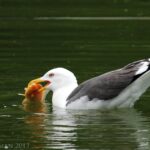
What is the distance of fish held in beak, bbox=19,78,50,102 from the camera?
17719 mm

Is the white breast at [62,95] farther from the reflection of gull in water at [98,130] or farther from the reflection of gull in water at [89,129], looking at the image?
the reflection of gull in water at [98,130]

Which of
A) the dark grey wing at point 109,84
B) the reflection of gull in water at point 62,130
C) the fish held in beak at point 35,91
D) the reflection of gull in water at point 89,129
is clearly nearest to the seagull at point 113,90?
the dark grey wing at point 109,84

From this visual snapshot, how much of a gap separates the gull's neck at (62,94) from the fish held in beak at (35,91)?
0.35 metres

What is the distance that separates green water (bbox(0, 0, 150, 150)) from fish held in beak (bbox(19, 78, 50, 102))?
0.64 feet

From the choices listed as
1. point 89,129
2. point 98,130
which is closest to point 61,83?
point 89,129

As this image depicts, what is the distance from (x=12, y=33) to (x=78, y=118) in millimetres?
9963

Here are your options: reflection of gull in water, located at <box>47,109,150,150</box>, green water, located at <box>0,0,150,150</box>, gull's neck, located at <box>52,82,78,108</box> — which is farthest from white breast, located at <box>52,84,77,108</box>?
reflection of gull in water, located at <box>47,109,150,150</box>

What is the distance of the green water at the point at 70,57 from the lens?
14.5 metres

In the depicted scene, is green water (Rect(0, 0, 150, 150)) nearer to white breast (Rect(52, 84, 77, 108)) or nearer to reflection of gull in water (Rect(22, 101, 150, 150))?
reflection of gull in water (Rect(22, 101, 150, 150))

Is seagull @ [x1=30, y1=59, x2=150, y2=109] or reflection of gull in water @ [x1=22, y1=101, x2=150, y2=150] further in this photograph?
seagull @ [x1=30, y1=59, x2=150, y2=109]

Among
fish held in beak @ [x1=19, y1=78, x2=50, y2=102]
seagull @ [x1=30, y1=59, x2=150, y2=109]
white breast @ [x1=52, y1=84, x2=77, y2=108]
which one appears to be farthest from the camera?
fish held in beak @ [x1=19, y1=78, x2=50, y2=102]

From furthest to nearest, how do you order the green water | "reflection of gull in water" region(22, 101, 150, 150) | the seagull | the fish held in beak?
the fish held in beak
the seagull
the green water
"reflection of gull in water" region(22, 101, 150, 150)

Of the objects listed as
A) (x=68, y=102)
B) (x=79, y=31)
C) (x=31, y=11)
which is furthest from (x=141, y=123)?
(x=31, y=11)

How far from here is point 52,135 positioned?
1466 cm
